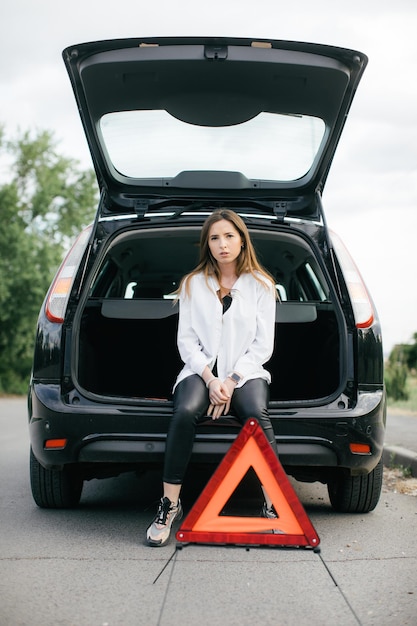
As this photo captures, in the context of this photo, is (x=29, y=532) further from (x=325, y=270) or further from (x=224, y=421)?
(x=325, y=270)

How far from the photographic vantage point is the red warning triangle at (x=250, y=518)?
3.13 m

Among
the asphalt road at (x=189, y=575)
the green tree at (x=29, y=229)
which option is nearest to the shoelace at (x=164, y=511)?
the asphalt road at (x=189, y=575)

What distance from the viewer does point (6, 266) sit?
28.5 meters

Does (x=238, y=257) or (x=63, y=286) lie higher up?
(x=238, y=257)

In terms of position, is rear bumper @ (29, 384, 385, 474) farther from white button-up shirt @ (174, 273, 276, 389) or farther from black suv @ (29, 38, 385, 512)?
white button-up shirt @ (174, 273, 276, 389)

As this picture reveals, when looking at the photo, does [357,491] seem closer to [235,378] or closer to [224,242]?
[235,378]

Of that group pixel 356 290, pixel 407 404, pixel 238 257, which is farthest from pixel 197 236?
pixel 407 404

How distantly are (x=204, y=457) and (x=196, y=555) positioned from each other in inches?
18.4

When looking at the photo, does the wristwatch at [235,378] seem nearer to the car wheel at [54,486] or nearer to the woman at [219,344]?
the woman at [219,344]

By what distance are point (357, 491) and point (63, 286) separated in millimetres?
1964

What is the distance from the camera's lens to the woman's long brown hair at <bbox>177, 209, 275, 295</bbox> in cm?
414

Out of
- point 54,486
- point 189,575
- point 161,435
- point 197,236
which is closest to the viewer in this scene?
point 189,575

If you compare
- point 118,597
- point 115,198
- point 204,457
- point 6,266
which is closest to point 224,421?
point 204,457

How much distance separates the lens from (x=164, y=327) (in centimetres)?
493
